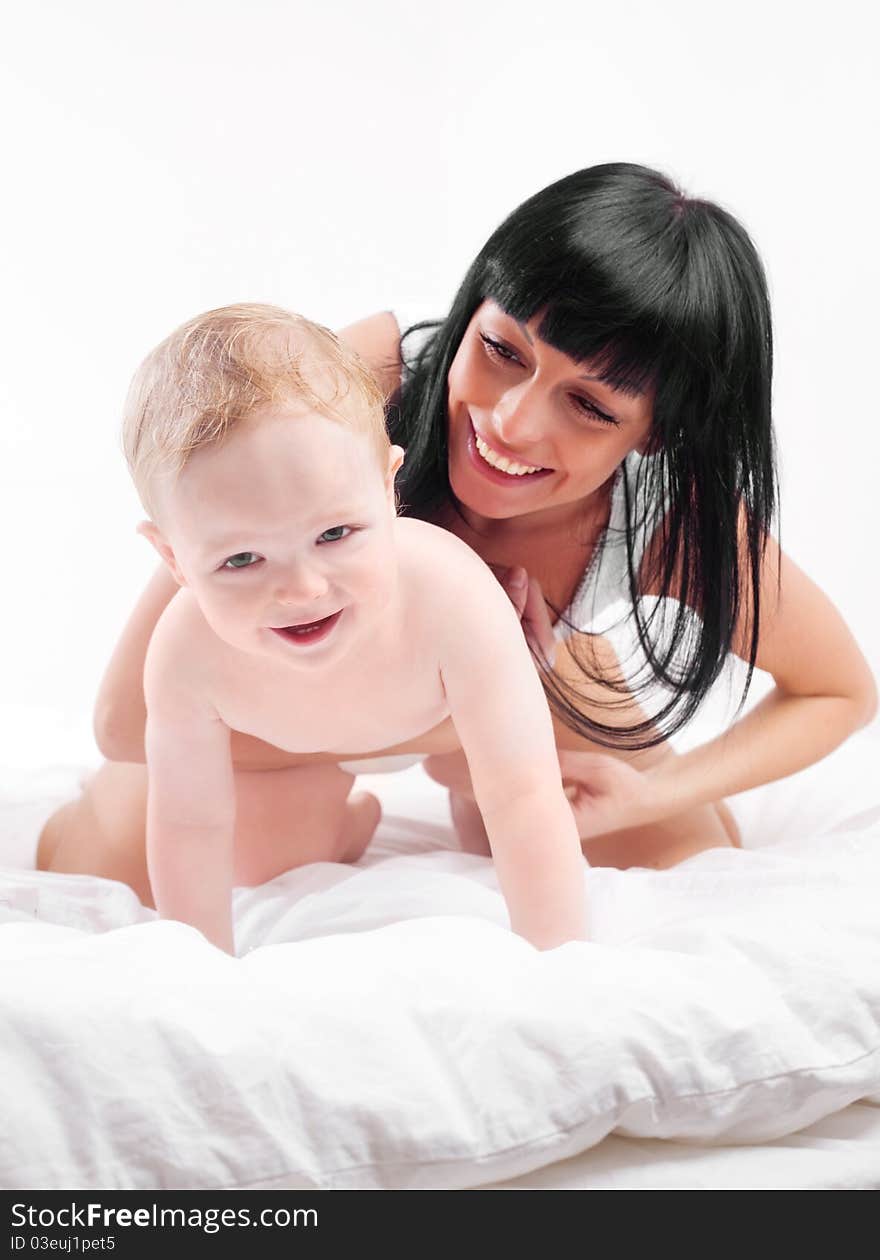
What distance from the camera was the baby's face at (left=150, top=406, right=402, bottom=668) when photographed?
3.21ft

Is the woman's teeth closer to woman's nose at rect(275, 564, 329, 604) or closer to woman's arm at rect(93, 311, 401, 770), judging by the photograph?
woman's arm at rect(93, 311, 401, 770)

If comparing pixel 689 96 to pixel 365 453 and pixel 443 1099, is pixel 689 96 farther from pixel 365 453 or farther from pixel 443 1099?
pixel 443 1099

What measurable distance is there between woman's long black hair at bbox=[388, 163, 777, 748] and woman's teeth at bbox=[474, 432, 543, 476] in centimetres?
7

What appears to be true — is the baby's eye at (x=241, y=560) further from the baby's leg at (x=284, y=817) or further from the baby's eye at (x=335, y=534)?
the baby's leg at (x=284, y=817)

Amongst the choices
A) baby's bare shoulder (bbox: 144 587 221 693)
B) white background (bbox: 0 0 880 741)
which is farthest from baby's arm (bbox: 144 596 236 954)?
white background (bbox: 0 0 880 741)

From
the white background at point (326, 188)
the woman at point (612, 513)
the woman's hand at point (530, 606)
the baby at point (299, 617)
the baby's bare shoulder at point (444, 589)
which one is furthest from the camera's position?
the white background at point (326, 188)

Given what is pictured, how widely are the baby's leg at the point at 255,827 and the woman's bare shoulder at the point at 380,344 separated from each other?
0.42 m

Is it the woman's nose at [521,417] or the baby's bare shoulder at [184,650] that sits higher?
the woman's nose at [521,417]

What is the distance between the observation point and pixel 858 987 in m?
1.06

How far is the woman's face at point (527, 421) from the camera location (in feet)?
4.14

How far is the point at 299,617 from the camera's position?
104 cm

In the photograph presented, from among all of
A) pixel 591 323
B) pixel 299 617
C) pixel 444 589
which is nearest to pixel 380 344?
pixel 591 323

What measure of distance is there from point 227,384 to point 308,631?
196 mm

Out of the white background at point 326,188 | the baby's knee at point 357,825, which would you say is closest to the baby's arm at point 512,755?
the baby's knee at point 357,825
